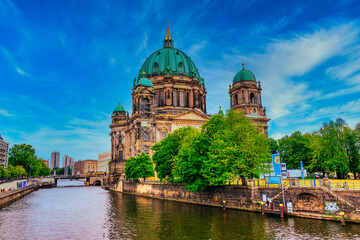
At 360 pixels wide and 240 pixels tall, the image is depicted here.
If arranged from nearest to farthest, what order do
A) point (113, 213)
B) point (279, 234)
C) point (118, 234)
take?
1. point (279, 234)
2. point (118, 234)
3. point (113, 213)

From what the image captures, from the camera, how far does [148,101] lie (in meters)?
94.5

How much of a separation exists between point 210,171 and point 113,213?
15.5 metres

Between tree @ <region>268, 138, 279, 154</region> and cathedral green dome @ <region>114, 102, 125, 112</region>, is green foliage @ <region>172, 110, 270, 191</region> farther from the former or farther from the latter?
cathedral green dome @ <region>114, 102, 125, 112</region>

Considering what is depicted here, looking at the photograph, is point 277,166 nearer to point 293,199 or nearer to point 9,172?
point 293,199

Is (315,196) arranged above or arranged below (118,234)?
above

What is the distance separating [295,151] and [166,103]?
47619 millimetres

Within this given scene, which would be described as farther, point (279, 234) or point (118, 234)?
point (118, 234)

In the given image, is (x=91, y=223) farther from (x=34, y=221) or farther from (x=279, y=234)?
(x=279, y=234)

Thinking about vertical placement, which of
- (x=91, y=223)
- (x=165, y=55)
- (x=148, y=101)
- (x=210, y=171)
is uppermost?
(x=165, y=55)

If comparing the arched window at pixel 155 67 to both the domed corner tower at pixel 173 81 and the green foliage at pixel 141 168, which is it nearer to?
the domed corner tower at pixel 173 81

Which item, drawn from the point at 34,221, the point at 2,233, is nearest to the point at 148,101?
the point at 34,221

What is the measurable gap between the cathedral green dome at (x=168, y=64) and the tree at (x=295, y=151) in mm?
50230

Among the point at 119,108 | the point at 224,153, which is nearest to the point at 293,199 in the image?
the point at 224,153

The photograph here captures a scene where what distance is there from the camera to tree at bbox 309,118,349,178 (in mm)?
45656
